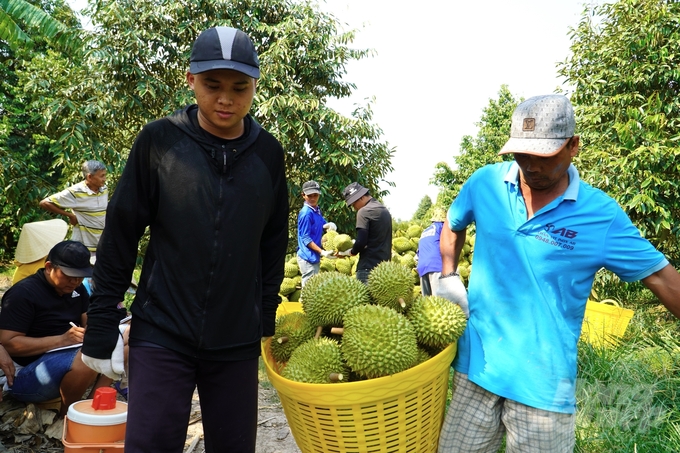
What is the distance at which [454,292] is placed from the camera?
7.68ft

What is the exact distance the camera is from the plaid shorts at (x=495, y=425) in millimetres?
2051

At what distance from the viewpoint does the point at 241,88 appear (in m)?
1.96

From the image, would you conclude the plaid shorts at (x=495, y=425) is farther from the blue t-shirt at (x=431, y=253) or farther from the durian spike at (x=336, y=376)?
the blue t-shirt at (x=431, y=253)

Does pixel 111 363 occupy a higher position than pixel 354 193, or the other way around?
pixel 354 193

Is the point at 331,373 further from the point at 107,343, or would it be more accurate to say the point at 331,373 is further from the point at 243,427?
the point at 107,343

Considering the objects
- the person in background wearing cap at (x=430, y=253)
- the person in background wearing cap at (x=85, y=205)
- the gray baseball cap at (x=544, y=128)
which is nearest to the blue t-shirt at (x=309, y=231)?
the person in background wearing cap at (x=430, y=253)

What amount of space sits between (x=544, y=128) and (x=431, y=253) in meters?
4.85

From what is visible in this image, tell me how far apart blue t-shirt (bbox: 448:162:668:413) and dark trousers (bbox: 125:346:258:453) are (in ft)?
3.13

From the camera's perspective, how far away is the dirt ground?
3285 mm

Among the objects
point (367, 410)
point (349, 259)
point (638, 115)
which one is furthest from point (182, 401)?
point (349, 259)

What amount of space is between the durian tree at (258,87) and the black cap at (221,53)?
9.53 m

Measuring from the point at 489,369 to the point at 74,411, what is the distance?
211 centimetres

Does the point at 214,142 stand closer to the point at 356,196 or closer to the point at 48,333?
the point at 48,333

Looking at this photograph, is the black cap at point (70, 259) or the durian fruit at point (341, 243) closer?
the black cap at point (70, 259)
